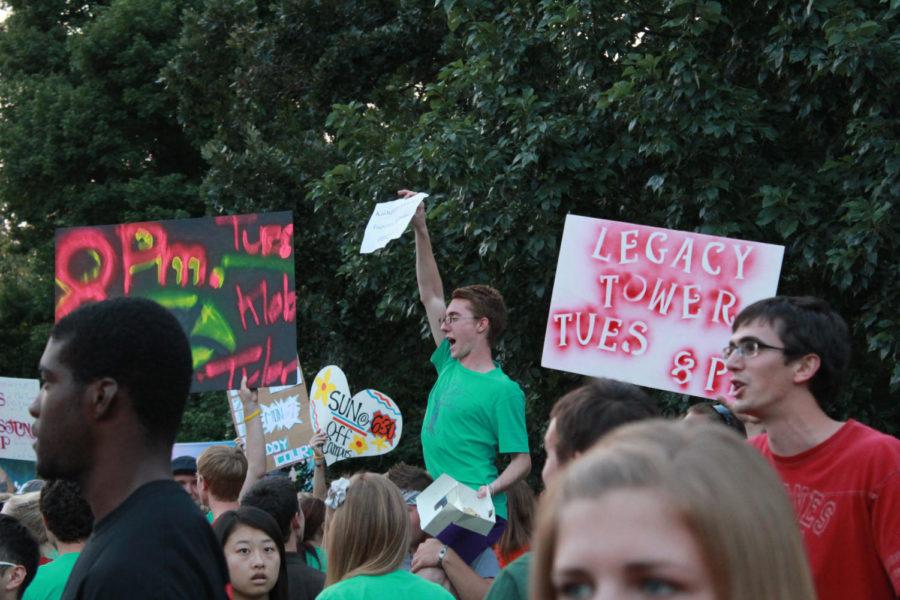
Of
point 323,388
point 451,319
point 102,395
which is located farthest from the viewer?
point 323,388

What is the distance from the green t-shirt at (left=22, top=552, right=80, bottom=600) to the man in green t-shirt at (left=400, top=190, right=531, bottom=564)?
7.02 ft

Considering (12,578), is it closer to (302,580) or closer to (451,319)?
(302,580)

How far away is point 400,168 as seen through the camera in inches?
464

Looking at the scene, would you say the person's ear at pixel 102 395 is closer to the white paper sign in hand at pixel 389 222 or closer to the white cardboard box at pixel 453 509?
the white cardboard box at pixel 453 509

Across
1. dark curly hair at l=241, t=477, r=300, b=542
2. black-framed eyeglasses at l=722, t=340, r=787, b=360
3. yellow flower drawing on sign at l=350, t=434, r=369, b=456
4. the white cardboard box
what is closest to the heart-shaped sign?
yellow flower drawing on sign at l=350, t=434, r=369, b=456

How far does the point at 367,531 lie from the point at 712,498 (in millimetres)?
3065

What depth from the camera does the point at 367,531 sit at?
4309mm

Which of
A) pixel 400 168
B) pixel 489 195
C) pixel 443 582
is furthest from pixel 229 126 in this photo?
pixel 443 582

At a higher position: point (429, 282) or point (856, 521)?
point (429, 282)

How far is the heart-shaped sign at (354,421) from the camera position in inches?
386

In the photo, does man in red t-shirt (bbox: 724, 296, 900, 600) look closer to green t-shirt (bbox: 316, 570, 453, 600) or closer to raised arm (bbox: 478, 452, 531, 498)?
green t-shirt (bbox: 316, 570, 453, 600)

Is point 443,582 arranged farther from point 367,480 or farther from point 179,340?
point 179,340

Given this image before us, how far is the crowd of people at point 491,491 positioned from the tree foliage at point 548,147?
250cm

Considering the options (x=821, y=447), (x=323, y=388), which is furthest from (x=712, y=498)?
(x=323, y=388)
